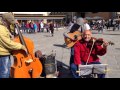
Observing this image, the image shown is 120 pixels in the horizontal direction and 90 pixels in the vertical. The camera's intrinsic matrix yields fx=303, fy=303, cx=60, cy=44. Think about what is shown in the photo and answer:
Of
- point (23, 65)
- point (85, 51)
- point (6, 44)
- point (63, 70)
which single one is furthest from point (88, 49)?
point (63, 70)

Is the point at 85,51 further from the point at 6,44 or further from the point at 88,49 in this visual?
the point at 6,44

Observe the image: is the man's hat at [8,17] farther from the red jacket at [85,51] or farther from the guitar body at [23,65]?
the red jacket at [85,51]

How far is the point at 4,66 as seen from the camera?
5.41 metres

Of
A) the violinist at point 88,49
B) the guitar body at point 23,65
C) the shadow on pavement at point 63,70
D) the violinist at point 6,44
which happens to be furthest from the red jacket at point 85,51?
the shadow on pavement at point 63,70

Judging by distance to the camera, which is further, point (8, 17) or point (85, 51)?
point (85, 51)

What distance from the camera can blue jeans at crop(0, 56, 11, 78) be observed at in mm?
5359

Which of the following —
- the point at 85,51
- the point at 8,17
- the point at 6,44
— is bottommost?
the point at 85,51

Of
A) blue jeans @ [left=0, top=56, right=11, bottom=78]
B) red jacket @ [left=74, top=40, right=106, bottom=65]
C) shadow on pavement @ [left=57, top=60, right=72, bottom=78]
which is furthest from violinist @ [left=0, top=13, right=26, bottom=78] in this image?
shadow on pavement @ [left=57, top=60, right=72, bottom=78]

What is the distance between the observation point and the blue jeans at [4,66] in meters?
5.36

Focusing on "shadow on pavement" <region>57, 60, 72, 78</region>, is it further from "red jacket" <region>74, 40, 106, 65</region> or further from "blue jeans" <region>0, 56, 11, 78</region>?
"blue jeans" <region>0, 56, 11, 78</region>

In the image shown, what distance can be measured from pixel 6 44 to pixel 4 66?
458mm
